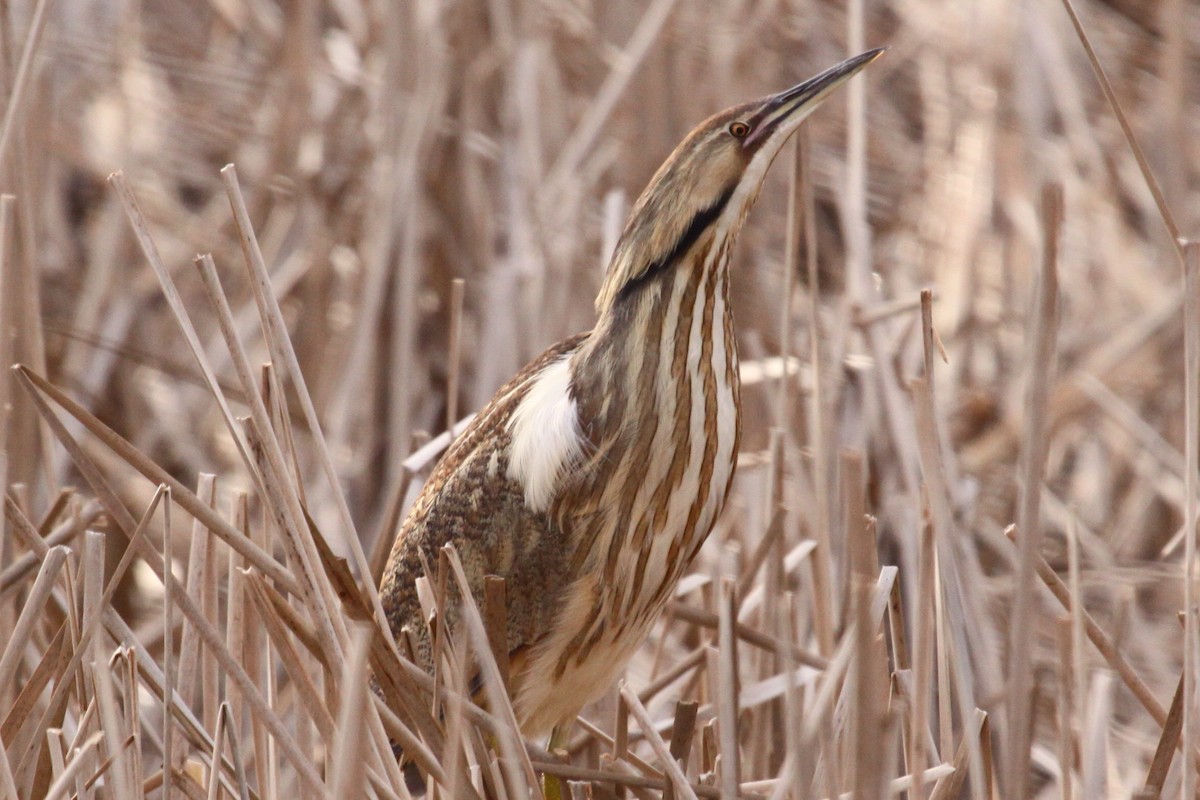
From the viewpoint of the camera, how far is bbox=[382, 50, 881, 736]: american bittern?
184 cm

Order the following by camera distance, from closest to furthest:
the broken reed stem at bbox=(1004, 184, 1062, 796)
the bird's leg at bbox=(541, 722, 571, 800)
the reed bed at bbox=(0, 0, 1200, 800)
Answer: the broken reed stem at bbox=(1004, 184, 1062, 796)
the reed bed at bbox=(0, 0, 1200, 800)
the bird's leg at bbox=(541, 722, 571, 800)

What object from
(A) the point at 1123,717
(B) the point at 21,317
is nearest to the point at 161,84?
(B) the point at 21,317

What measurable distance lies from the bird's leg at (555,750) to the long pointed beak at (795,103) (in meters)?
0.77

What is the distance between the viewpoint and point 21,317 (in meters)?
2.01

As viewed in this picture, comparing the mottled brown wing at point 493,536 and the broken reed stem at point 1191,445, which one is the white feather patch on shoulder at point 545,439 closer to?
the mottled brown wing at point 493,536

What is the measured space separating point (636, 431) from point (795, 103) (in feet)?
1.37

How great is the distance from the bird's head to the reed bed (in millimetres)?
113

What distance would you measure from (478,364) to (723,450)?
117cm

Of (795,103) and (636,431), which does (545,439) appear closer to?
(636,431)

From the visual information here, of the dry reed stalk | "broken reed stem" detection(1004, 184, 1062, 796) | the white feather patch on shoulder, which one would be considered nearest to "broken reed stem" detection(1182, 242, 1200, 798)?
the dry reed stalk

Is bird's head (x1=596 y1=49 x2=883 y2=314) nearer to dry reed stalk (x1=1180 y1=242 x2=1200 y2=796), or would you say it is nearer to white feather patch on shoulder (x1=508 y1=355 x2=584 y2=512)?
white feather patch on shoulder (x1=508 y1=355 x2=584 y2=512)

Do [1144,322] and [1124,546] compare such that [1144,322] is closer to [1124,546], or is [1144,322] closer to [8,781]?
[1124,546]

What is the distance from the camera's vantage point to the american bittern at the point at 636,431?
6.03 ft

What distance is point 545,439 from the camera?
6.05 feet
